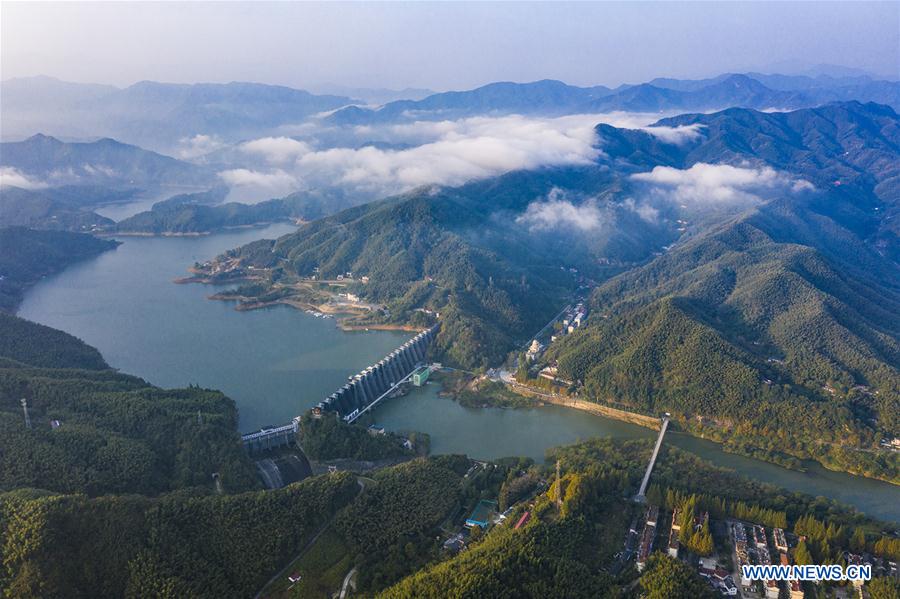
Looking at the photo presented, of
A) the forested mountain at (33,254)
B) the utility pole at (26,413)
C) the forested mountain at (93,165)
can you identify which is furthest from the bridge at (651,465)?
the forested mountain at (93,165)

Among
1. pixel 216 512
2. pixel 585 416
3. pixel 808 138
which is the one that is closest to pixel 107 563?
pixel 216 512

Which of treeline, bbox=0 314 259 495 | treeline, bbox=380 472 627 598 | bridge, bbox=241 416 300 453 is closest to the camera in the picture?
treeline, bbox=380 472 627 598

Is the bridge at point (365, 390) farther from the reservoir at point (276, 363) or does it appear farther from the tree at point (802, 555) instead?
the tree at point (802, 555)

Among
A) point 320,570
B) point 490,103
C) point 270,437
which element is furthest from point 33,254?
point 490,103

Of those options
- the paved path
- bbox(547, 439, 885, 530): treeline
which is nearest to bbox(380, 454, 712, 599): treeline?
the paved path

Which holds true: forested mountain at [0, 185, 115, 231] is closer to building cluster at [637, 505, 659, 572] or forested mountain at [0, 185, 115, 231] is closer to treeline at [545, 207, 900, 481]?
treeline at [545, 207, 900, 481]

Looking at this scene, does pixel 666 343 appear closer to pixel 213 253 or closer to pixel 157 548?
pixel 157 548

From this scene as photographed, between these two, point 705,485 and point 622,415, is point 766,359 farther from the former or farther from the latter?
point 705,485
